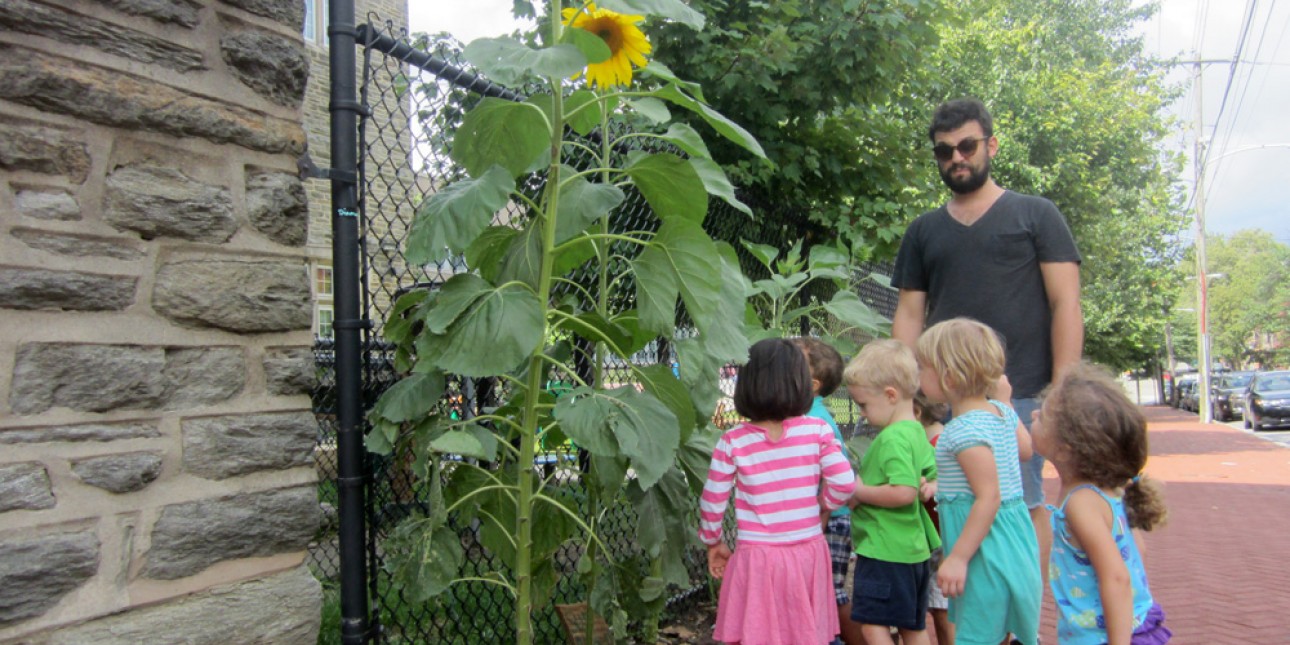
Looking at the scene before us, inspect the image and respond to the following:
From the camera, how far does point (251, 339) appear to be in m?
2.33

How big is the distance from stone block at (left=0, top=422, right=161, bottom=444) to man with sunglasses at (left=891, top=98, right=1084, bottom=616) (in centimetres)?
258

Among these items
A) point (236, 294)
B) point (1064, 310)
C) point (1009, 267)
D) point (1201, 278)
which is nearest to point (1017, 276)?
point (1009, 267)

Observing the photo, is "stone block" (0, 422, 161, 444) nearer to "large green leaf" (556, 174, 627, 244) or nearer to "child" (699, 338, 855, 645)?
"large green leaf" (556, 174, 627, 244)

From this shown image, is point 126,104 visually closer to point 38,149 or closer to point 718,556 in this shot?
point 38,149

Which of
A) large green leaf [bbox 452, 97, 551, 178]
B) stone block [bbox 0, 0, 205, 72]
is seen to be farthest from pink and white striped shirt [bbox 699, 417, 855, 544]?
stone block [bbox 0, 0, 205, 72]

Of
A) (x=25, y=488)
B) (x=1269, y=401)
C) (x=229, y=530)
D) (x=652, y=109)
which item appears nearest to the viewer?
(x=25, y=488)

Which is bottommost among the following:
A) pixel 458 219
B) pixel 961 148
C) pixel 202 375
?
pixel 202 375

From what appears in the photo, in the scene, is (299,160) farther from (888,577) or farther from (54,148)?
(888,577)

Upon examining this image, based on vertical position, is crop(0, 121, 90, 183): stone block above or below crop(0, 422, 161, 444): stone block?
above

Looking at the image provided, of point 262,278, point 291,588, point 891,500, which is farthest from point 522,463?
point 891,500

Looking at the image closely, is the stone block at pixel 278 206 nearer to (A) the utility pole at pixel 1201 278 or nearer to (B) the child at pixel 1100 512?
(B) the child at pixel 1100 512

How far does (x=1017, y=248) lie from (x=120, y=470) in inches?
109

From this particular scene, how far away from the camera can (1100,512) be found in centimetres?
251

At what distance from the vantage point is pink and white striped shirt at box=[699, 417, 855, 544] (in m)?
2.95
